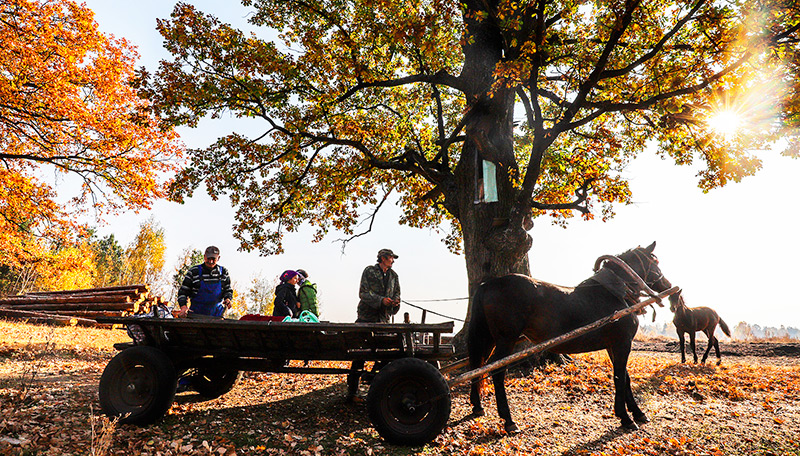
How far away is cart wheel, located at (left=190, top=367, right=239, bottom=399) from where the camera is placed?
6.30 meters

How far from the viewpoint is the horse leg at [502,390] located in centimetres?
532

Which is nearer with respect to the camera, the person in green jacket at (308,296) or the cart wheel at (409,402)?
the cart wheel at (409,402)

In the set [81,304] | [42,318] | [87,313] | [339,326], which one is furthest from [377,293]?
[81,304]

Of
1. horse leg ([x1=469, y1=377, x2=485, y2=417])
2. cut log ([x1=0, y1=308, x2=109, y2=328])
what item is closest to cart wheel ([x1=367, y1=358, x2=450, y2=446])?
horse leg ([x1=469, y1=377, x2=485, y2=417])

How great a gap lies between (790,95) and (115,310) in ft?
81.4

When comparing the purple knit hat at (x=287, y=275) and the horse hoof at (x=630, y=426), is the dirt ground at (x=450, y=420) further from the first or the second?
the purple knit hat at (x=287, y=275)

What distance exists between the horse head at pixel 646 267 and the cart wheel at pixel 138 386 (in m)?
7.22

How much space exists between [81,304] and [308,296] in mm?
16842

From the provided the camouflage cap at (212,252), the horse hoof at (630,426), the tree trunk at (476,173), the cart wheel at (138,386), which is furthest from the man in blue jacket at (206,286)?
the horse hoof at (630,426)

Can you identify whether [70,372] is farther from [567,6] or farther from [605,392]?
[567,6]

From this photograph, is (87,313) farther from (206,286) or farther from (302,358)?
(302,358)

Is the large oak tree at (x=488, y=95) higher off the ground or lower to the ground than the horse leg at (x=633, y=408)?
higher

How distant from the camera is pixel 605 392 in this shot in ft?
A: 25.2

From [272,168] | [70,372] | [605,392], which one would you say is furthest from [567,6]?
[70,372]
